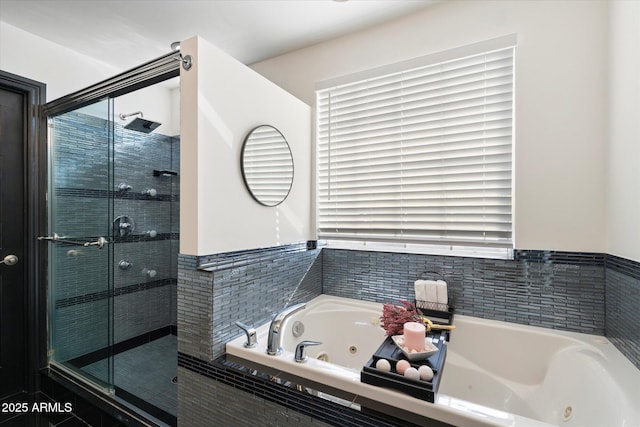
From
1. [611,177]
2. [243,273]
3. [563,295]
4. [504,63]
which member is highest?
[504,63]

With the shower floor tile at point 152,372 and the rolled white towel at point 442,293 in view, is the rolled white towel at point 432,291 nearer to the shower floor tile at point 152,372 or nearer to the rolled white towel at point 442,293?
the rolled white towel at point 442,293

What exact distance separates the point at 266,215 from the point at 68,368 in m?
1.81

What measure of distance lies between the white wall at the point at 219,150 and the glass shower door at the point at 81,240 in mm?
957

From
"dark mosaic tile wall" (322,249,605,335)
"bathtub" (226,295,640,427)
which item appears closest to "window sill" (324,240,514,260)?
"dark mosaic tile wall" (322,249,605,335)

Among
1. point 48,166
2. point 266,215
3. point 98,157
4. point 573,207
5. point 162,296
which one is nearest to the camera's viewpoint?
point 573,207

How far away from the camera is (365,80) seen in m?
2.13

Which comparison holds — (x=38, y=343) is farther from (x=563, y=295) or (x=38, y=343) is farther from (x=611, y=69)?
(x=611, y=69)

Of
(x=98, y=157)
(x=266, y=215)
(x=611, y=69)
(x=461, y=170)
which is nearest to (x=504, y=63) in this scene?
(x=611, y=69)

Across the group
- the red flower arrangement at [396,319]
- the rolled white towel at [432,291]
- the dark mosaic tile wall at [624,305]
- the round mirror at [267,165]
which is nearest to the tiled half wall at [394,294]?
the dark mosaic tile wall at [624,305]

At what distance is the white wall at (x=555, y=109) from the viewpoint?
152 centimetres

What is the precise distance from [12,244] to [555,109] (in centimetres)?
355

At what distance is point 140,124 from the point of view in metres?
2.66

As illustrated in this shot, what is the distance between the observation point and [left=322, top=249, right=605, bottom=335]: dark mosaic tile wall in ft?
5.09

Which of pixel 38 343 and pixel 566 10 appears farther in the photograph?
pixel 38 343
